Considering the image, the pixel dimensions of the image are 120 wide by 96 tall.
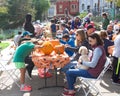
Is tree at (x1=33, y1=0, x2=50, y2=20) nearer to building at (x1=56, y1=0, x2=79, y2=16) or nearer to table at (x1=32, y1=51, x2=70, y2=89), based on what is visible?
building at (x1=56, y1=0, x2=79, y2=16)

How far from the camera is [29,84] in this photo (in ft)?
28.5

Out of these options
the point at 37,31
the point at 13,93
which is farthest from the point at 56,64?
the point at 37,31

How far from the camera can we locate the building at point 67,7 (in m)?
87.1

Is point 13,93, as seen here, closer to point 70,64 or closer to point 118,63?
point 70,64

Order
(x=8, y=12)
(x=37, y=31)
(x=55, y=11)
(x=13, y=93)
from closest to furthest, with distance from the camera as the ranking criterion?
(x=13, y=93)
(x=37, y=31)
(x=8, y=12)
(x=55, y=11)

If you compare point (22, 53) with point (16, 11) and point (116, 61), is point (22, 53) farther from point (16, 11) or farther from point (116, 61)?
point (16, 11)

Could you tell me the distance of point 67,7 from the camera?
88375 millimetres

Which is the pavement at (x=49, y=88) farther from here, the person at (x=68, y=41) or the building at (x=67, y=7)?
the building at (x=67, y=7)

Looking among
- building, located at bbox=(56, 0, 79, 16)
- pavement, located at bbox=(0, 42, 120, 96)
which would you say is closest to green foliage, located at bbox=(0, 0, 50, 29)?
pavement, located at bbox=(0, 42, 120, 96)

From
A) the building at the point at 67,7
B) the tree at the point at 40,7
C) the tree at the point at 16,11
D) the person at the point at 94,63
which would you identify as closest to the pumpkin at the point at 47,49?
the person at the point at 94,63

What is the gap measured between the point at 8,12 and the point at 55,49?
124 feet

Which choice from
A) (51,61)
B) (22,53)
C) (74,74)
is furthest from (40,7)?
(74,74)

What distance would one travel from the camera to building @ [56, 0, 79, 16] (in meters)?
87.1

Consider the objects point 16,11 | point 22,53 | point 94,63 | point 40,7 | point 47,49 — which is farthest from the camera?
point 40,7
